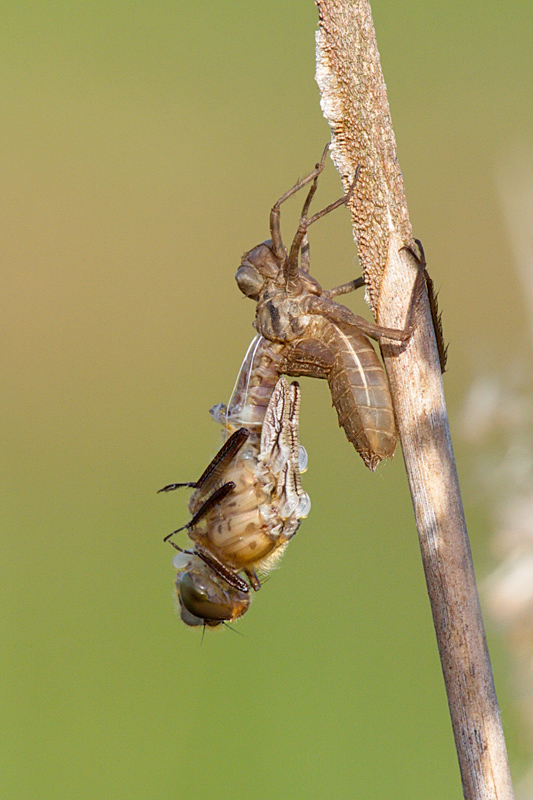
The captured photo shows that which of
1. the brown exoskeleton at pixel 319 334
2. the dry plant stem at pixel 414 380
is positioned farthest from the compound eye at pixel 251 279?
the dry plant stem at pixel 414 380

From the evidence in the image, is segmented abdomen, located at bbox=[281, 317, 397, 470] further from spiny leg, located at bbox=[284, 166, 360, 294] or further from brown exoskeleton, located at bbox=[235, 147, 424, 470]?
spiny leg, located at bbox=[284, 166, 360, 294]

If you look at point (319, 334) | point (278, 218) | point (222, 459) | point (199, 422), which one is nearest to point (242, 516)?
point (222, 459)

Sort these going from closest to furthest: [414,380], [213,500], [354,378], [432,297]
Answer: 1. [414,380]
2. [432,297]
3. [354,378]
4. [213,500]

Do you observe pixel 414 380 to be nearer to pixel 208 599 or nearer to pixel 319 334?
pixel 319 334

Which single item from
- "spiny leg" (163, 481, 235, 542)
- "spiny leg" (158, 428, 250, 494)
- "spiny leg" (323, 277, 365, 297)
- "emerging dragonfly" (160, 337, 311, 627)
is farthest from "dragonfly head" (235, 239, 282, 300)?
"spiny leg" (163, 481, 235, 542)

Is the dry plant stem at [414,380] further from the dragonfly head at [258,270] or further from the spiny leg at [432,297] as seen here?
the dragonfly head at [258,270]

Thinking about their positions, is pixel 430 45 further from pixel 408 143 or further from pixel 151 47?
pixel 151 47
